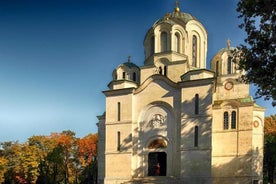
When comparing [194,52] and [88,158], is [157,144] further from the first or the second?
[88,158]

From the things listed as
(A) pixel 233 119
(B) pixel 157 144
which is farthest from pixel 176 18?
(B) pixel 157 144

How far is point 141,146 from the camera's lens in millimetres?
26219

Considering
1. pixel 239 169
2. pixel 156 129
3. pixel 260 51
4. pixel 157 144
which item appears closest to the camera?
pixel 260 51

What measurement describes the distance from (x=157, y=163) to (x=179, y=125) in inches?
124

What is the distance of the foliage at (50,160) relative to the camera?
35.9 meters

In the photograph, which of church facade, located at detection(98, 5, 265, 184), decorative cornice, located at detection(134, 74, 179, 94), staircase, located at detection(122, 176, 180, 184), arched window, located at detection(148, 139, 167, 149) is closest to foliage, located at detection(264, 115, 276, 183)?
church facade, located at detection(98, 5, 265, 184)

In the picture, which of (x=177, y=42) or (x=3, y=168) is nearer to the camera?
(x=177, y=42)

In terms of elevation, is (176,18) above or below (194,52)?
above

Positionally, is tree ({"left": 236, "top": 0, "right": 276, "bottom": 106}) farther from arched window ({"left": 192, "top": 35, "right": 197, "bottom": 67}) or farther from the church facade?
arched window ({"left": 192, "top": 35, "right": 197, "bottom": 67})

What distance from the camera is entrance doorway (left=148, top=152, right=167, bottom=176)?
25.8 metres

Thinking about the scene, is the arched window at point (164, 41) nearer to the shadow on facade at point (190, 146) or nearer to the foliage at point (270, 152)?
the shadow on facade at point (190, 146)

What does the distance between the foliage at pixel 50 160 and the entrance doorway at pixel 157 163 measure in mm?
14405

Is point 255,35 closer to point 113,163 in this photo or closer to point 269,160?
point 113,163

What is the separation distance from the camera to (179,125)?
2530 cm
